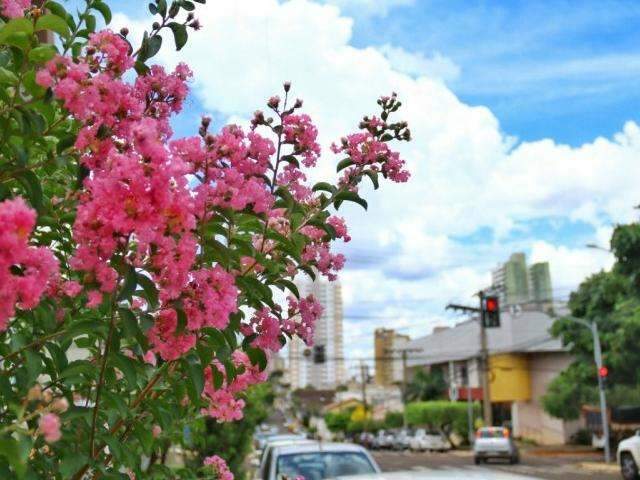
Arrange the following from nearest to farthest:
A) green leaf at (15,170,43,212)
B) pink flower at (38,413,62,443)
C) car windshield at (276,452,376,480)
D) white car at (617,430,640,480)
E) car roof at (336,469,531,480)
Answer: pink flower at (38,413,62,443), green leaf at (15,170,43,212), car roof at (336,469,531,480), car windshield at (276,452,376,480), white car at (617,430,640,480)

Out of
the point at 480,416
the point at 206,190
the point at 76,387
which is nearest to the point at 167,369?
the point at 76,387

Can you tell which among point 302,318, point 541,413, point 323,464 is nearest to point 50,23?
point 302,318

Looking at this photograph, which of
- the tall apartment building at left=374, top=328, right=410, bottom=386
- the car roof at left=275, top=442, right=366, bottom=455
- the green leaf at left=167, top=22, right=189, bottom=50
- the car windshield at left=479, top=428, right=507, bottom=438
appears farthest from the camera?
the tall apartment building at left=374, top=328, right=410, bottom=386

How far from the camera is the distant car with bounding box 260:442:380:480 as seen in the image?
8.07 metres

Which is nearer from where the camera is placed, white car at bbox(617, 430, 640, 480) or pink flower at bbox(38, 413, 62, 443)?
pink flower at bbox(38, 413, 62, 443)

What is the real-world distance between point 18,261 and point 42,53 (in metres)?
0.96

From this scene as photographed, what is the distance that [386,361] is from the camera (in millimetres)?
128500

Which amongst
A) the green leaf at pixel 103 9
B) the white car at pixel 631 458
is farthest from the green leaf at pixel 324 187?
the white car at pixel 631 458

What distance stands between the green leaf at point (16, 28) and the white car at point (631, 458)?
20880 millimetres

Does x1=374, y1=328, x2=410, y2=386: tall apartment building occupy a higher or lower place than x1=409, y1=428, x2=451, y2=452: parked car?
higher

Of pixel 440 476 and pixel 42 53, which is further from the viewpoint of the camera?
pixel 440 476

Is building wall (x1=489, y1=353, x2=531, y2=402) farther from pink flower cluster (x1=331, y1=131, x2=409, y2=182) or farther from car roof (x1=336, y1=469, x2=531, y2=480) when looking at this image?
pink flower cluster (x1=331, y1=131, x2=409, y2=182)

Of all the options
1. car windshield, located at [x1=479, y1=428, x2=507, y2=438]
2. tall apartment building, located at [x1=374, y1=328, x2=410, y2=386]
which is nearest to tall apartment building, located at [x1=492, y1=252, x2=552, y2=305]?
tall apartment building, located at [x1=374, y1=328, x2=410, y2=386]

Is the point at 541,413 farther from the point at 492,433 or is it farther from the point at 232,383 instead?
the point at 232,383
